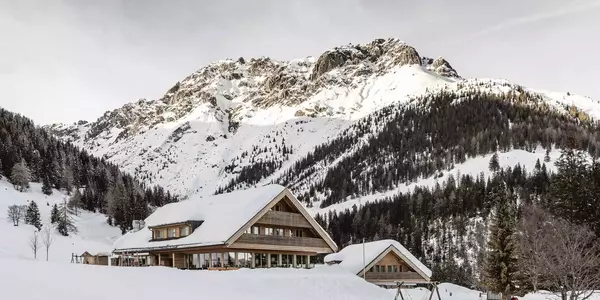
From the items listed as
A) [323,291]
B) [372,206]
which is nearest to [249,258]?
→ [323,291]

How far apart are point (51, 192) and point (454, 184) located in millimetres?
118357

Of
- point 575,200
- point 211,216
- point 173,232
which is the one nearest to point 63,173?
point 173,232

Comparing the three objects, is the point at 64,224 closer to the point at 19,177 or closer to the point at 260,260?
the point at 19,177

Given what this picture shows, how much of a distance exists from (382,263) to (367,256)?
2.76 meters

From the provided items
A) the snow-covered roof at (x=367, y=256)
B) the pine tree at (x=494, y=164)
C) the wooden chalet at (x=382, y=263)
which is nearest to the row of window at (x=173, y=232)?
the wooden chalet at (x=382, y=263)

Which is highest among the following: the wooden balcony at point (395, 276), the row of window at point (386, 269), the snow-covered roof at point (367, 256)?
the snow-covered roof at point (367, 256)

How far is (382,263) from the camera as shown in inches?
2370

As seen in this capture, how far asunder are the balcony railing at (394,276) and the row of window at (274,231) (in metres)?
13.2

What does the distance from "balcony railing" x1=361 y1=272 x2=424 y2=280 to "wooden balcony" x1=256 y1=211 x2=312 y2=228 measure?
1370 centimetres

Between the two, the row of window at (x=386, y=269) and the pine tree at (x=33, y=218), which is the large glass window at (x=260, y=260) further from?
the pine tree at (x=33, y=218)

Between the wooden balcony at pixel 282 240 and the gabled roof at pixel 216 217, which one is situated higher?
the gabled roof at pixel 216 217

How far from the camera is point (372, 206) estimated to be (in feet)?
576

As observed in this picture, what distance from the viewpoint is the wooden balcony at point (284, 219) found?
45.0 meters

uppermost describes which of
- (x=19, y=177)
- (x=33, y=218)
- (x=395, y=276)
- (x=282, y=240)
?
(x=19, y=177)
